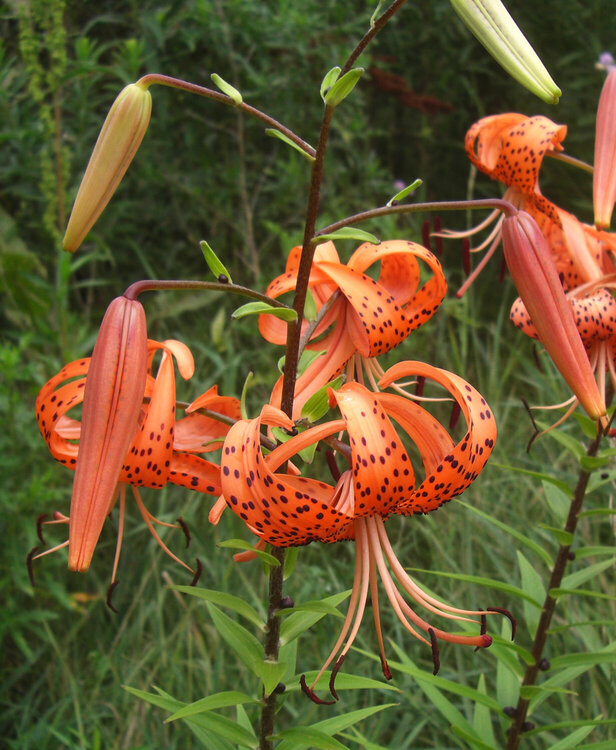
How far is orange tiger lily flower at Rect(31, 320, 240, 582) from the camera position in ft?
2.22

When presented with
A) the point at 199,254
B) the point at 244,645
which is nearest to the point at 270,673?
the point at 244,645

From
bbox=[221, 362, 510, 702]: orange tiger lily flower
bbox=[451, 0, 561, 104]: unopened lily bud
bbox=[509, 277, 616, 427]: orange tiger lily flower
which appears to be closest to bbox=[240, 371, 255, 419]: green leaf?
bbox=[221, 362, 510, 702]: orange tiger lily flower

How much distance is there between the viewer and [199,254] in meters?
2.99

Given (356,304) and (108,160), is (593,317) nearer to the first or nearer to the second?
(356,304)

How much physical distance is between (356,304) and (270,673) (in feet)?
1.37

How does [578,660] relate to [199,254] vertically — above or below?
below

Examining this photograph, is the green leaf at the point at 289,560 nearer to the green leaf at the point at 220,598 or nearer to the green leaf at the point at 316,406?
the green leaf at the point at 220,598

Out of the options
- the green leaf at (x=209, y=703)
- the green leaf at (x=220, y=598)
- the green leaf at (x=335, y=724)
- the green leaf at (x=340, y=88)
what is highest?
the green leaf at (x=340, y=88)

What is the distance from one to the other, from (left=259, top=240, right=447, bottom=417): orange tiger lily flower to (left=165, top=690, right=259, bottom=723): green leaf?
32 cm

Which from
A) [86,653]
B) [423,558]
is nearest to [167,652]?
[86,653]

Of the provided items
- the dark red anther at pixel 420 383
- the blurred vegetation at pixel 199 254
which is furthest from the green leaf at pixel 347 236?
the blurred vegetation at pixel 199 254

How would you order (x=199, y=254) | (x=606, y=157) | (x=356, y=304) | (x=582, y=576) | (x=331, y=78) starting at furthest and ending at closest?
(x=199, y=254)
(x=582, y=576)
(x=606, y=157)
(x=356, y=304)
(x=331, y=78)

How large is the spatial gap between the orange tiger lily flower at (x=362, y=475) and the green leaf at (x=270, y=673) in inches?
3.6

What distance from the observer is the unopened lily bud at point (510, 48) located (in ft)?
2.30
